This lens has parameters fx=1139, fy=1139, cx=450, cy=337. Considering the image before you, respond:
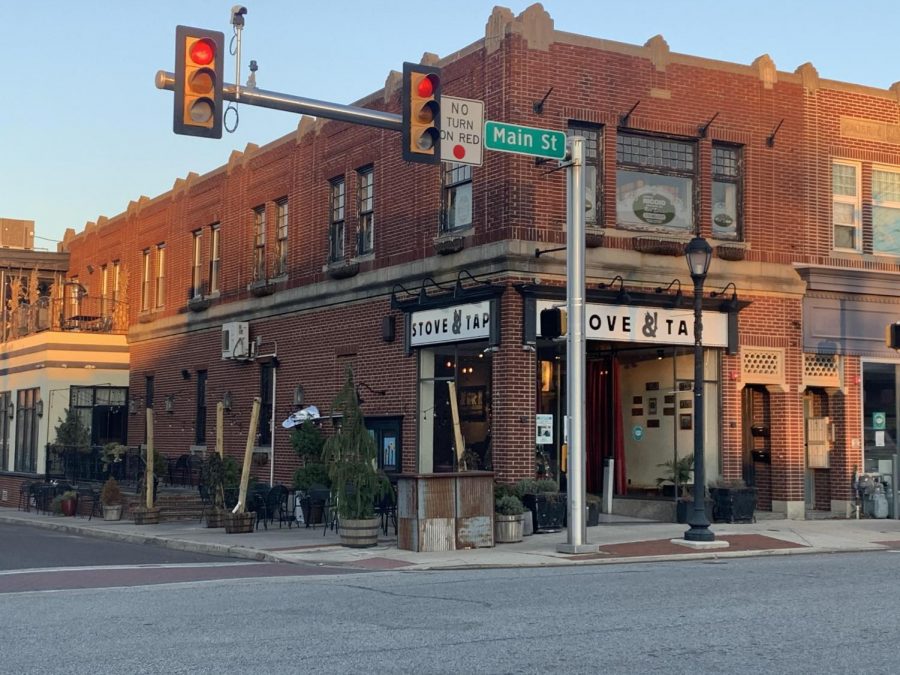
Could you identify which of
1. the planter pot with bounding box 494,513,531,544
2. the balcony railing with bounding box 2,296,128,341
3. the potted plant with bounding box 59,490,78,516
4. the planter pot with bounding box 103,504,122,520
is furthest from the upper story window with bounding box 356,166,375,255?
the balcony railing with bounding box 2,296,128,341

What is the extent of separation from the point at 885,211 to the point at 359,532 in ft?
44.0

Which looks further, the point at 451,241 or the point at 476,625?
the point at 451,241

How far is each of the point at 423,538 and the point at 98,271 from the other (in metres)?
25.5

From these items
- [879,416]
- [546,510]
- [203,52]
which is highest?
[203,52]

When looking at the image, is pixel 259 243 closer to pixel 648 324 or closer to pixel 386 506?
pixel 386 506

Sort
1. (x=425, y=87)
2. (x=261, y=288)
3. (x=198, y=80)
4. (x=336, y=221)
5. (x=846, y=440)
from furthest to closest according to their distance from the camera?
(x=261, y=288) → (x=336, y=221) → (x=846, y=440) → (x=425, y=87) → (x=198, y=80)

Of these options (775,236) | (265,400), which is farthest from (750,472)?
(265,400)

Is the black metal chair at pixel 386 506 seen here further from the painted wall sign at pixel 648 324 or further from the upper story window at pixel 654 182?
the upper story window at pixel 654 182

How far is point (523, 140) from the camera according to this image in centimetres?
1634

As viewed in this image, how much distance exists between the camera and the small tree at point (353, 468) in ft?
59.3

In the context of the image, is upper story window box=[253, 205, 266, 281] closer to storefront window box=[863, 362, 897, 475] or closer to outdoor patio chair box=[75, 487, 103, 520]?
outdoor patio chair box=[75, 487, 103, 520]

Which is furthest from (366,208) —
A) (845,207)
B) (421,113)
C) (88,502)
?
(421,113)

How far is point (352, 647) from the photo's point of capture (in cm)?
873

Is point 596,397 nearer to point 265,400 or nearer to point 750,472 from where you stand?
point 750,472
